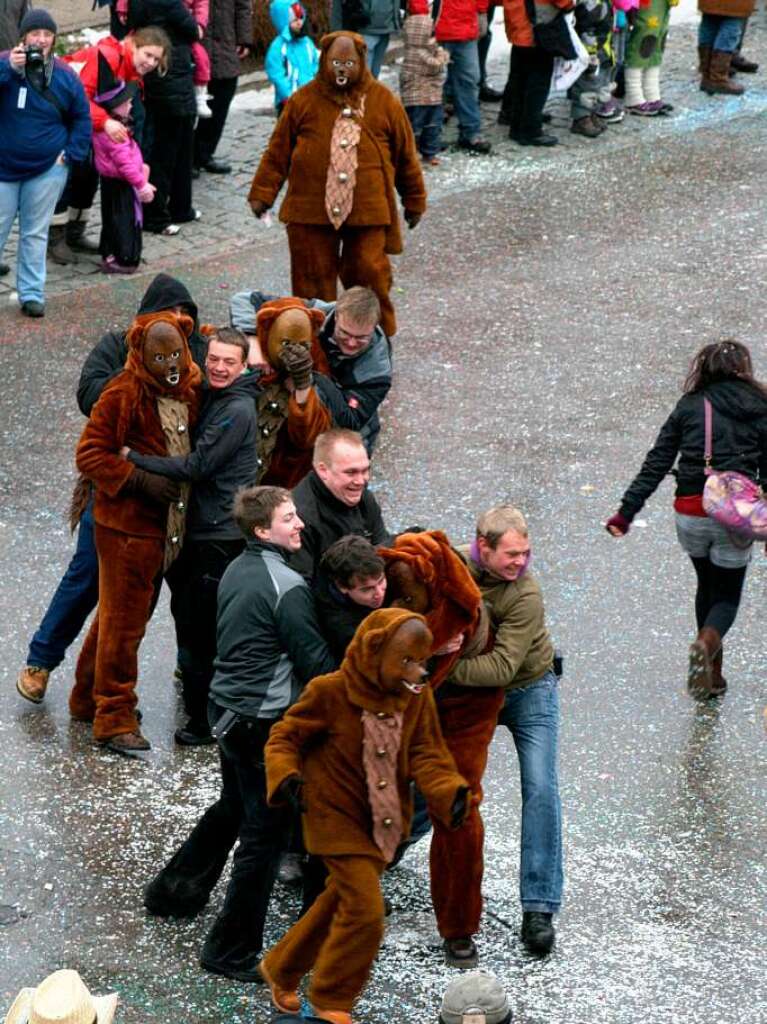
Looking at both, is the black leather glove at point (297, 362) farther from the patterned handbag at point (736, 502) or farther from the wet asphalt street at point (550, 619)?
the patterned handbag at point (736, 502)

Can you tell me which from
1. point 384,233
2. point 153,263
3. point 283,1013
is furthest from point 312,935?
point 153,263

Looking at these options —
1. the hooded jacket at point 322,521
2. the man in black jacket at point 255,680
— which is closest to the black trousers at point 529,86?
the hooded jacket at point 322,521

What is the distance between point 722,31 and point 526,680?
1136cm

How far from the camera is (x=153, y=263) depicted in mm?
12844

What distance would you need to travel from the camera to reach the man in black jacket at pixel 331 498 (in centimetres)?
673

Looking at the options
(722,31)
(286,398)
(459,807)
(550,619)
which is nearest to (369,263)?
(550,619)

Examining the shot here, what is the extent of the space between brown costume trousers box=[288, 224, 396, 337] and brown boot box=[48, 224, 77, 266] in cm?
230

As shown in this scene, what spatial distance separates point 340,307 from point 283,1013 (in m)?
3.29

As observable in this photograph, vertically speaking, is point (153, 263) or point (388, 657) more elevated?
point (388, 657)

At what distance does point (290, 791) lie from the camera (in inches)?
230

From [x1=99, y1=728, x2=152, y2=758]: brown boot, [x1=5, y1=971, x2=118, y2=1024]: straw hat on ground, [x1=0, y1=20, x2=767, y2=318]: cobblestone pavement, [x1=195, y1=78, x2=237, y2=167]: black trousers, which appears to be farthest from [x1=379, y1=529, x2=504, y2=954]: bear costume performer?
[x1=195, y1=78, x2=237, y2=167]: black trousers

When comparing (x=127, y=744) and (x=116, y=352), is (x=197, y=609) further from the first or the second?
(x=116, y=352)

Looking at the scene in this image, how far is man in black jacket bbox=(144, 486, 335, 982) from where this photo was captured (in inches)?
247

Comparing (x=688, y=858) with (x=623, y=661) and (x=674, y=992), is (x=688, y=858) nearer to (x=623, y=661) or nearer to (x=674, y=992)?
(x=674, y=992)
